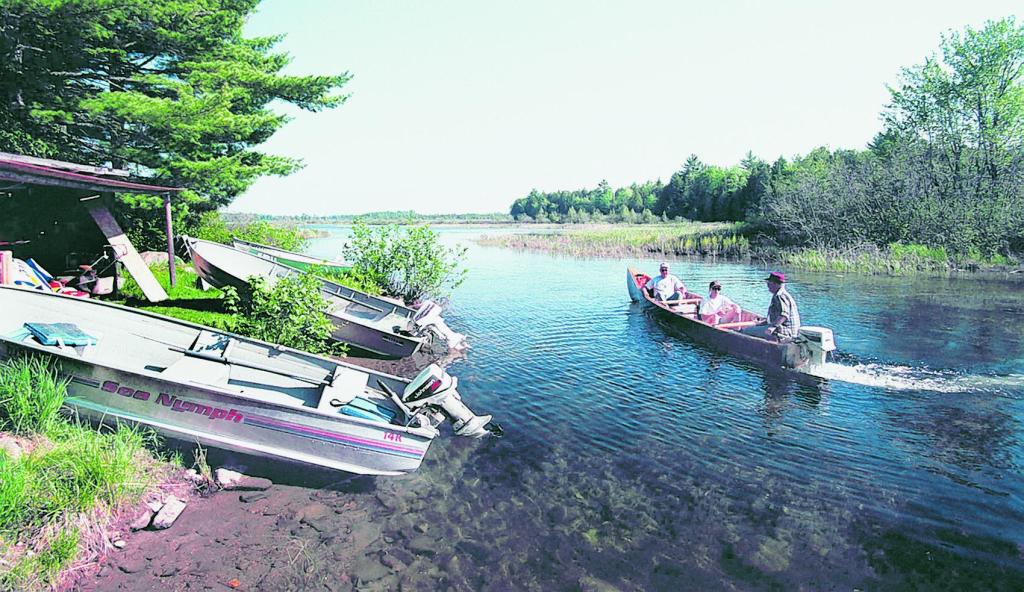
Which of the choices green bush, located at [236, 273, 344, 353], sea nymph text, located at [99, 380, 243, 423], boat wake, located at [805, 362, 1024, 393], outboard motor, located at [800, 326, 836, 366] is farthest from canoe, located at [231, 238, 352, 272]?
boat wake, located at [805, 362, 1024, 393]

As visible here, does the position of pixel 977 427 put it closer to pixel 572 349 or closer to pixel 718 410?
pixel 718 410

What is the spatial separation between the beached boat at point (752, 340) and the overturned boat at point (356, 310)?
610cm

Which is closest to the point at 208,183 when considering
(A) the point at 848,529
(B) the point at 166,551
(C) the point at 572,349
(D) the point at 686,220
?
(C) the point at 572,349

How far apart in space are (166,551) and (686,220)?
86.0m

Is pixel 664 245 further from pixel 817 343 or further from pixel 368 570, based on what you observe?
pixel 368 570

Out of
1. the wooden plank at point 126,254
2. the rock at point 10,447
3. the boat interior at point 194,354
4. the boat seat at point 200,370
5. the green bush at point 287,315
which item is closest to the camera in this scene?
the rock at point 10,447

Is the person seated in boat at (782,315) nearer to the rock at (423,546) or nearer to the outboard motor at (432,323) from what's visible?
the outboard motor at (432,323)

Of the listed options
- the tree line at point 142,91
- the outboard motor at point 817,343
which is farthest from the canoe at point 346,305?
the outboard motor at point 817,343

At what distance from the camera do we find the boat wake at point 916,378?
10.6 m

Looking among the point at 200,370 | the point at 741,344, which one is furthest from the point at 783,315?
the point at 200,370

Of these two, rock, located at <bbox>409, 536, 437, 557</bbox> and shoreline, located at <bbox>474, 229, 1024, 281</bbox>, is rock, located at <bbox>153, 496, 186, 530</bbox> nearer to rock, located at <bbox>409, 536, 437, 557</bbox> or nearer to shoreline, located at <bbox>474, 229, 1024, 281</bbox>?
rock, located at <bbox>409, 536, 437, 557</bbox>

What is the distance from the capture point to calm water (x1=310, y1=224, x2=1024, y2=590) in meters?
5.44

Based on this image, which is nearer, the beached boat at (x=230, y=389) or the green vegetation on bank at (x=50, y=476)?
the green vegetation on bank at (x=50, y=476)

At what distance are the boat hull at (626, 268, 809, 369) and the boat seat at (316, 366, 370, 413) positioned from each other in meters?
8.61
